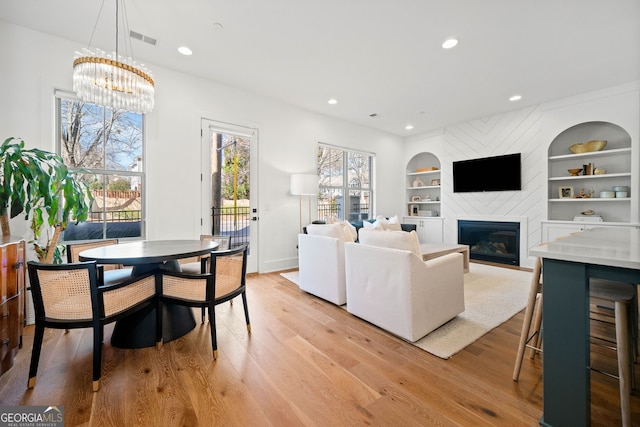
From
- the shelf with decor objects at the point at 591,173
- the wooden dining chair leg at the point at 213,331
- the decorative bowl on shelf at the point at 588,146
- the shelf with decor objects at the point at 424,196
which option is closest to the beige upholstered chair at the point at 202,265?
the wooden dining chair leg at the point at 213,331

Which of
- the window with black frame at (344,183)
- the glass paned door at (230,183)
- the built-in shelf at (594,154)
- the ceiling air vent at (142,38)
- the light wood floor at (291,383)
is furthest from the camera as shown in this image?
the window with black frame at (344,183)

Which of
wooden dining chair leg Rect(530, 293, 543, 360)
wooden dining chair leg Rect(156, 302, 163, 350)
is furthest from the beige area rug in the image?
wooden dining chair leg Rect(156, 302, 163, 350)

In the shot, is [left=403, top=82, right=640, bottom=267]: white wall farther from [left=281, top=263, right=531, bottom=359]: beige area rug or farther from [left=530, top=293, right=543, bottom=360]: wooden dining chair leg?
[left=530, top=293, right=543, bottom=360]: wooden dining chair leg

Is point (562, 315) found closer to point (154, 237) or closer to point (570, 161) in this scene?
point (154, 237)

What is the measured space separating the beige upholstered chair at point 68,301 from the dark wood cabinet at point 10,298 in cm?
22

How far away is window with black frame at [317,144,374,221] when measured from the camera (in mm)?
5418

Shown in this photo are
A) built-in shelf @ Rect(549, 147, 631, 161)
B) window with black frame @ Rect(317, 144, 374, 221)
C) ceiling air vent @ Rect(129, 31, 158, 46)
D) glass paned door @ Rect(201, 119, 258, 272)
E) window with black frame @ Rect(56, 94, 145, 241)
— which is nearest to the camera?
ceiling air vent @ Rect(129, 31, 158, 46)

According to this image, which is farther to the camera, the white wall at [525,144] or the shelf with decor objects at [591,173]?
the shelf with decor objects at [591,173]

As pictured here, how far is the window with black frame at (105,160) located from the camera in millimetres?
2947

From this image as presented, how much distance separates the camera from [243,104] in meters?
4.14

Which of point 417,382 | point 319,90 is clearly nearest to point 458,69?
point 319,90

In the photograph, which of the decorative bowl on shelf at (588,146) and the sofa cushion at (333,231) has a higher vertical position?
the decorative bowl on shelf at (588,146)

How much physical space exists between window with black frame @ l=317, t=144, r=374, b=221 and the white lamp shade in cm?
82

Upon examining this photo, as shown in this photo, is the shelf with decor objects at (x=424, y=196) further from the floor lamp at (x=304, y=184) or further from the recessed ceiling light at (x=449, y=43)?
the recessed ceiling light at (x=449, y=43)
